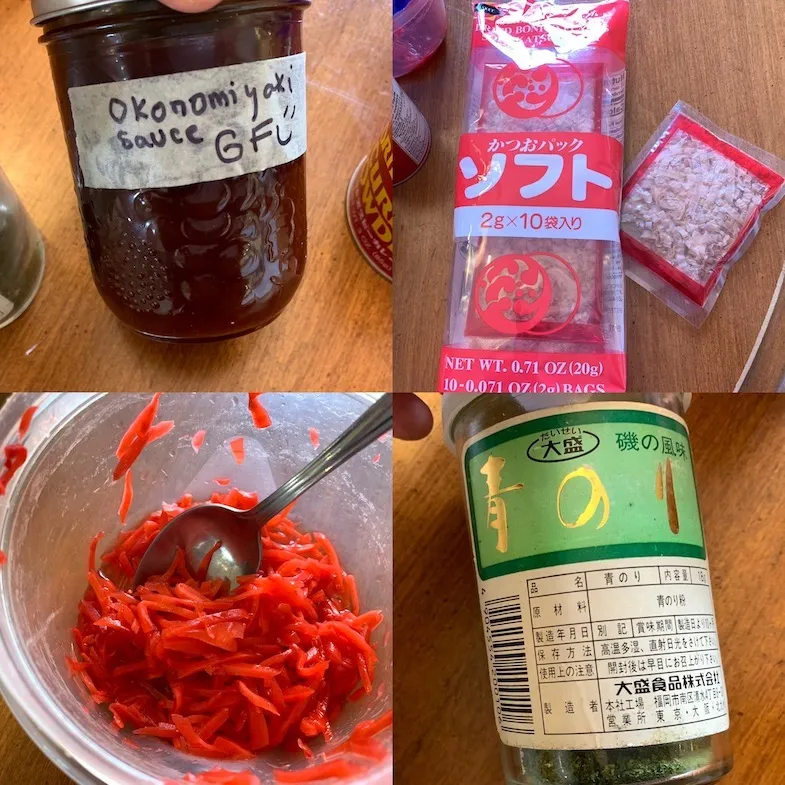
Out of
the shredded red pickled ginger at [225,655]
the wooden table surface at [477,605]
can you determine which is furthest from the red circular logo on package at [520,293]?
the shredded red pickled ginger at [225,655]

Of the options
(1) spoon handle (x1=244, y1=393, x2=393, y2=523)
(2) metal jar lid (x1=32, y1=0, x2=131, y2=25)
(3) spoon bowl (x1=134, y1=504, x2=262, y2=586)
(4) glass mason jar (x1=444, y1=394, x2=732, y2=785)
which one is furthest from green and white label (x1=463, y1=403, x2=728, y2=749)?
(2) metal jar lid (x1=32, y1=0, x2=131, y2=25)

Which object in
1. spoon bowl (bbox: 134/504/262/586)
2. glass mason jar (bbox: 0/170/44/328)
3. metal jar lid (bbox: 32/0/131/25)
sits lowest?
spoon bowl (bbox: 134/504/262/586)

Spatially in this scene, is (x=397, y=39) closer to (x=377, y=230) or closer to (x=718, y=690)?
(x=377, y=230)

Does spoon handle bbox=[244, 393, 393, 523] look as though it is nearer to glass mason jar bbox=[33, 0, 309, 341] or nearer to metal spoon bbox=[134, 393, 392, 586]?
metal spoon bbox=[134, 393, 392, 586]

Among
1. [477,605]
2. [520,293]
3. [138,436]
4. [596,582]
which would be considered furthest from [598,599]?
[138,436]

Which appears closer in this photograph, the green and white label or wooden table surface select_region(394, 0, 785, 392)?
the green and white label

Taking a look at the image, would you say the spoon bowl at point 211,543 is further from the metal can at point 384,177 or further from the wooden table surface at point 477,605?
the metal can at point 384,177

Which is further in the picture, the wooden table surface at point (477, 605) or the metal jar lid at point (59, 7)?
the wooden table surface at point (477, 605)
